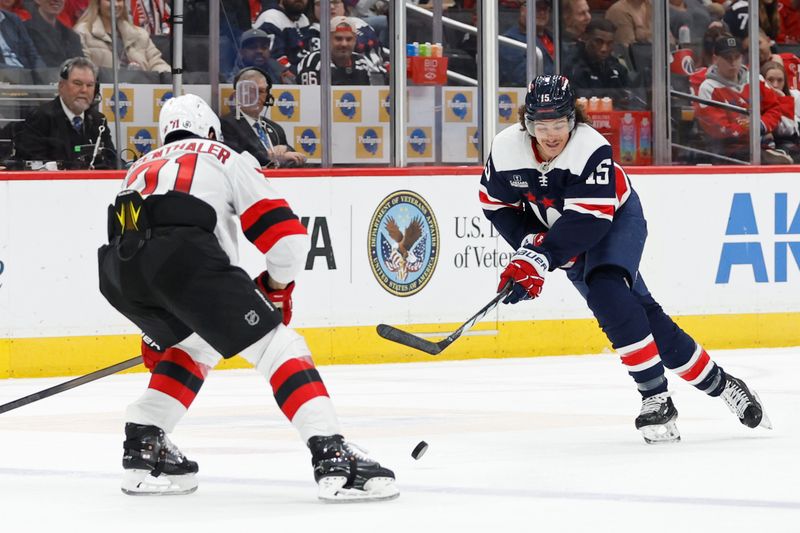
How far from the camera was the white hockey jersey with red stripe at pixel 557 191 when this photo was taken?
433 centimetres

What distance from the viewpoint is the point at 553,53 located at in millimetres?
7648

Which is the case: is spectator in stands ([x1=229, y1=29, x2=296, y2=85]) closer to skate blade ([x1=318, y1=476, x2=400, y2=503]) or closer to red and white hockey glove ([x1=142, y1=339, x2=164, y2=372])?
red and white hockey glove ([x1=142, y1=339, x2=164, y2=372])

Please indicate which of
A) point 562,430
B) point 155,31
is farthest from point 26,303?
point 562,430

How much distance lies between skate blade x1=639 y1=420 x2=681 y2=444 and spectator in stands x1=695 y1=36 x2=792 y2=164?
367 centimetres

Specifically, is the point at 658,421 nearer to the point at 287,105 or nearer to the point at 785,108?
the point at 287,105

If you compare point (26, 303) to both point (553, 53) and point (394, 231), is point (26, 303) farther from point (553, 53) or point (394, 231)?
point (553, 53)

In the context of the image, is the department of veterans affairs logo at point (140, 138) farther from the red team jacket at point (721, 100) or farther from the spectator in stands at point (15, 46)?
the red team jacket at point (721, 100)

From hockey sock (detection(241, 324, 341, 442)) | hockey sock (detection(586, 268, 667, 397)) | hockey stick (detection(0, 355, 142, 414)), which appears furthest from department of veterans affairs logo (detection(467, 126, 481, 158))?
hockey sock (detection(241, 324, 341, 442))

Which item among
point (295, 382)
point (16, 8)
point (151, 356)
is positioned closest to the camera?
point (295, 382)

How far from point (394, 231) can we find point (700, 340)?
5.44 ft

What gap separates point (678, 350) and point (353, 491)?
1.49 metres

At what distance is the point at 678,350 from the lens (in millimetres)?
4551

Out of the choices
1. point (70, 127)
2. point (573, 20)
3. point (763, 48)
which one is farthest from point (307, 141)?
point (763, 48)

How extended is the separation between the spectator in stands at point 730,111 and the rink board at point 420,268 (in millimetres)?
275
